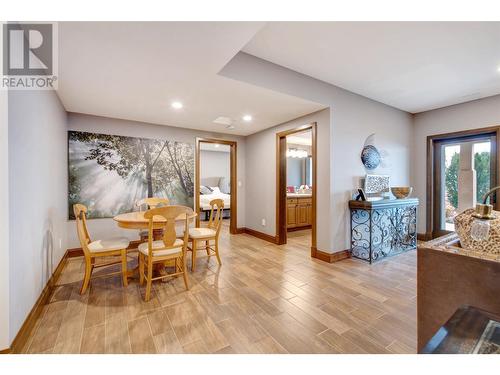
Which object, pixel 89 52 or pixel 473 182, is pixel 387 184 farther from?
pixel 89 52

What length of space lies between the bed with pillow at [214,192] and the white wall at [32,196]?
163 inches

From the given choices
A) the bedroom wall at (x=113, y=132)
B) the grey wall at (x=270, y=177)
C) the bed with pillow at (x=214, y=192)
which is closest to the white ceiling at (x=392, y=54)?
the grey wall at (x=270, y=177)

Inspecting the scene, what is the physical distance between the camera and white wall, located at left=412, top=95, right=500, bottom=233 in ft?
11.6

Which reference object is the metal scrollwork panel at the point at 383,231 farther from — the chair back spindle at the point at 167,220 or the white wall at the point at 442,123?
the chair back spindle at the point at 167,220

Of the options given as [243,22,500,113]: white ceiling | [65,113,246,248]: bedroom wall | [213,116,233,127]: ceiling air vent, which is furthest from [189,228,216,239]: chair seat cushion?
[243,22,500,113]: white ceiling

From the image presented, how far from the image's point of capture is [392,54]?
2.36m

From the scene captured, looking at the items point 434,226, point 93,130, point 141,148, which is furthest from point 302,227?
point 93,130

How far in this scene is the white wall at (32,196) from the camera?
1555 millimetres

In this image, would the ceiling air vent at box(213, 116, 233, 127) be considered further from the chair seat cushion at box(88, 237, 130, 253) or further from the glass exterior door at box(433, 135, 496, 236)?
the glass exterior door at box(433, 135, 496, 236)

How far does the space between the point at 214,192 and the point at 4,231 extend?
21.3 feet

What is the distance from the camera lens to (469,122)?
3.74 meters

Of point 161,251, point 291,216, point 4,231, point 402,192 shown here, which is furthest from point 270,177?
point 4,231

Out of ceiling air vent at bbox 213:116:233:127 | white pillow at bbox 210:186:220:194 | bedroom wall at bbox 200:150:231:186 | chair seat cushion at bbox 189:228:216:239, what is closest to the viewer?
chair seat cushion at bbox 189:228:216:239

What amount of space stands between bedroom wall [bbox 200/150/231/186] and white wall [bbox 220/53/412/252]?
5335 mm
